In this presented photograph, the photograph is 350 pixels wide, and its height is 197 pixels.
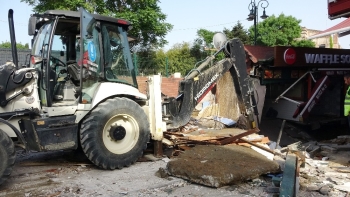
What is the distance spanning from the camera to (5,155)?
14.1ft

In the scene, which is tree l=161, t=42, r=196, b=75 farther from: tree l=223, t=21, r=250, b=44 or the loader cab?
the loader cab

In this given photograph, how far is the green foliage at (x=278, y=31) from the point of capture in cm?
2948

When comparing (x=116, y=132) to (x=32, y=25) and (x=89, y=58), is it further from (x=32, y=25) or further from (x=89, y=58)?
(x=32, y=25)

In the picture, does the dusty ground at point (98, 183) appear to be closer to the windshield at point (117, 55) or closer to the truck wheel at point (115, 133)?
the truck wheel at point (115, 133)

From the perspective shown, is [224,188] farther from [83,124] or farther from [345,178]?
[83,124]

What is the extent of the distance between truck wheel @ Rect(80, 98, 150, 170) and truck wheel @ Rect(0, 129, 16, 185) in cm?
98

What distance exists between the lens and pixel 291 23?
1202 inches

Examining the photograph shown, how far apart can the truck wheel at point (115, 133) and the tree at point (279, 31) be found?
82.1 ft

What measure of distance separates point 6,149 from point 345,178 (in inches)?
184

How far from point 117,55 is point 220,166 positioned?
97.0 inches

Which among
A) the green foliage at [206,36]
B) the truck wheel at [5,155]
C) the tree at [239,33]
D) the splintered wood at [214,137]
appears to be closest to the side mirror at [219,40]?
the splintered wood at [214,137]

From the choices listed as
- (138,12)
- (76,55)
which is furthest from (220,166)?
(138,12)

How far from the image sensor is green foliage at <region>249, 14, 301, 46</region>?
2948cm

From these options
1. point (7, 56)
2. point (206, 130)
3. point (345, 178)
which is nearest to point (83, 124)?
point (206, 130)
